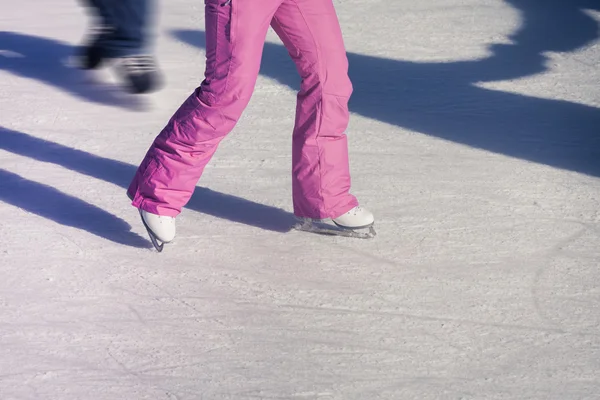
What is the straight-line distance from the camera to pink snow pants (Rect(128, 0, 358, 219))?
3246mm

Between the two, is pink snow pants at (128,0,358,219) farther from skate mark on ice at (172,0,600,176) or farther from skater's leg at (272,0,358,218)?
skate mark on ice at (172,0,600,176)

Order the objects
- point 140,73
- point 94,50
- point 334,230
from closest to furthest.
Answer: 1. point 334,230
2. point 140,73
3. point 94,50

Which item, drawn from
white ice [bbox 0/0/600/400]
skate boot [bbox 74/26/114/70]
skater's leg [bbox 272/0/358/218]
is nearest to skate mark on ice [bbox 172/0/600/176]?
white ice [bbox 0/0/600/400]

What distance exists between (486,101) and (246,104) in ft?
7.37

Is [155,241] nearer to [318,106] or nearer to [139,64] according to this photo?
[318,106]

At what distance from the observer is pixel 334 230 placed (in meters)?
3.83

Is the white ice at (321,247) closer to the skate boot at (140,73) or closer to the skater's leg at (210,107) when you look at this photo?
the skate boot at (140,73)

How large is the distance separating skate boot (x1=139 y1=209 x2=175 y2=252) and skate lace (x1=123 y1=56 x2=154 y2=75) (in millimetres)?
2053

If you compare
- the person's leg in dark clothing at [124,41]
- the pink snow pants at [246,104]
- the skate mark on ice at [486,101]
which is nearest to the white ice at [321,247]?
the skate mark on ice at [486,101]

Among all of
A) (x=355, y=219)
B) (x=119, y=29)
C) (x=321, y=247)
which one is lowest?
(x=321, y=247)

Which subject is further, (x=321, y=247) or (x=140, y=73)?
(x=140, y=73)

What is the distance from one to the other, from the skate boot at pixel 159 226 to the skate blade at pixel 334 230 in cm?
52

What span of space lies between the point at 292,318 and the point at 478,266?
2.41 ft

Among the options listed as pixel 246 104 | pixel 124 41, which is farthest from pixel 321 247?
pixel 124 41
